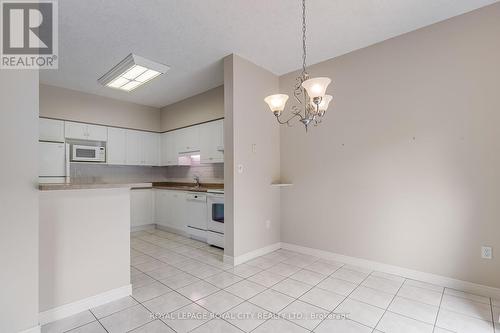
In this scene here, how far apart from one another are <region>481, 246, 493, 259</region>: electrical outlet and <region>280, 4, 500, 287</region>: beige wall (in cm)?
4

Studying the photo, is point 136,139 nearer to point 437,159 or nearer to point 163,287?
point 163,287

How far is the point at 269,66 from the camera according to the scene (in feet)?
12.1

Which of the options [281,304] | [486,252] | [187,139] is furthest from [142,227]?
[486,252]

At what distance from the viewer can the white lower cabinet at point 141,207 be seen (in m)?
5.07

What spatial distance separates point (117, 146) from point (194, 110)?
1.82m

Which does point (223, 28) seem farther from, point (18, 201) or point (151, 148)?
point (151, 148)

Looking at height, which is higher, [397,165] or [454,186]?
[397,165]

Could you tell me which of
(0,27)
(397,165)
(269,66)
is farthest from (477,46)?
(0,27)

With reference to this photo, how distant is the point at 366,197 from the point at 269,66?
92.2 inches

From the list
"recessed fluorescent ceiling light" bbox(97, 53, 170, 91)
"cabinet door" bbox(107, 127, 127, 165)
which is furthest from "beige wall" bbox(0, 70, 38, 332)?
"cabinet door" bbox(107, 127, 127, 165)

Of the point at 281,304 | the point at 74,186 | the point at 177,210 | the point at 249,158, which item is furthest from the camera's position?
the point at 177,210

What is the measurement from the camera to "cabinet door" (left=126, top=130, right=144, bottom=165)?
5336 millimetres

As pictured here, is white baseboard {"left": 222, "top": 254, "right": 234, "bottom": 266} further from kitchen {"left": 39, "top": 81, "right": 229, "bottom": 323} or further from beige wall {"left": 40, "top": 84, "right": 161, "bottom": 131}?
beige wall {"left": 40, "top": 84, "right": 161, "bottom": 131}

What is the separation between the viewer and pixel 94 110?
15.9 feet
